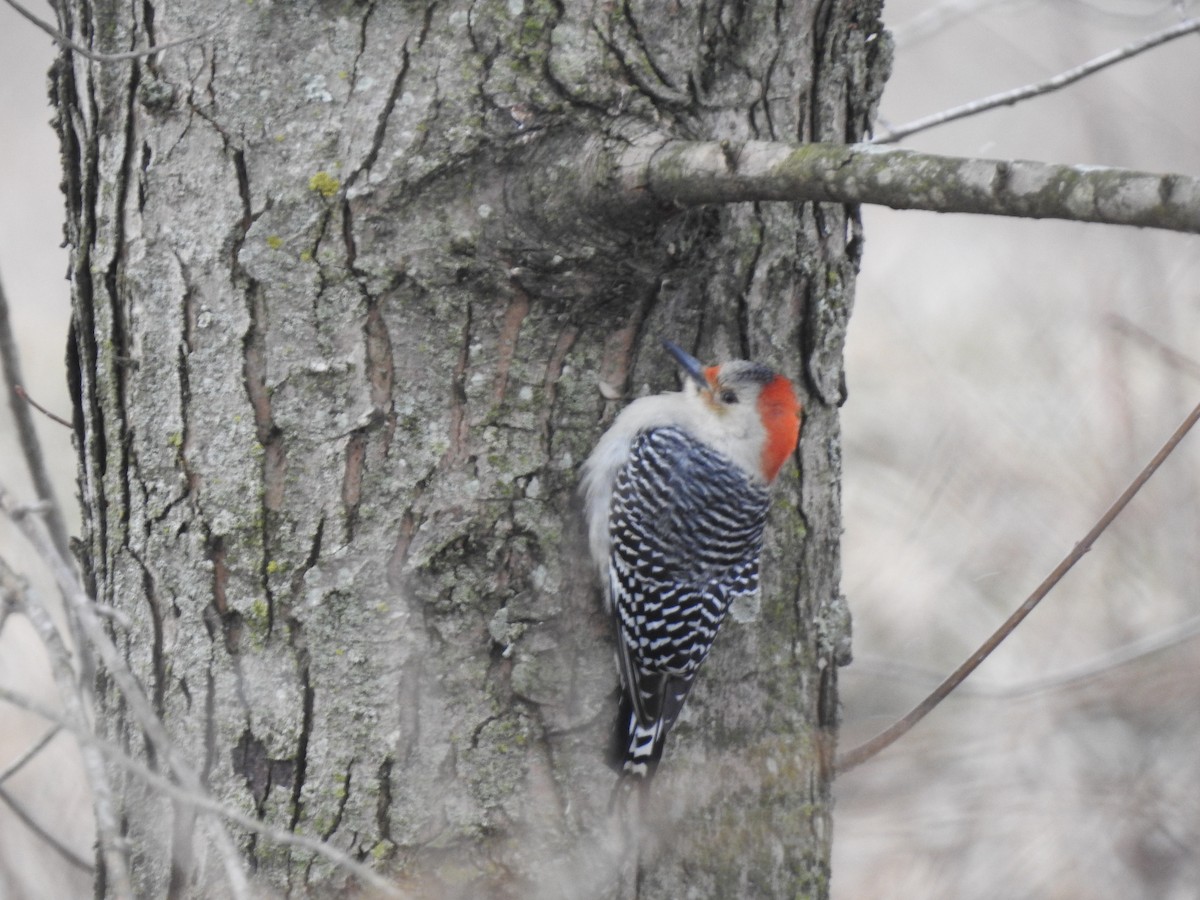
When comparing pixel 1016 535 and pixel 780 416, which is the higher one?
pixel 780 416

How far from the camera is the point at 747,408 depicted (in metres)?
3.12

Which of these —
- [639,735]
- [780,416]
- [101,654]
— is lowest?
[639,735]

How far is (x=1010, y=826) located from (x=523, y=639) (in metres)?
2.71

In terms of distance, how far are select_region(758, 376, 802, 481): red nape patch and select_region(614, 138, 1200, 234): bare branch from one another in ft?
2.77

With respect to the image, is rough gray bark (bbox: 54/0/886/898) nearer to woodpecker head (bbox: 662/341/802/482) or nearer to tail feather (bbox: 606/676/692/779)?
tail feather (bbox: 606/676/692/779)

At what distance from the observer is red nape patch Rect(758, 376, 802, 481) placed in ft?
9.17

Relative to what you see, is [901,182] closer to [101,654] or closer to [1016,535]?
[101,654]

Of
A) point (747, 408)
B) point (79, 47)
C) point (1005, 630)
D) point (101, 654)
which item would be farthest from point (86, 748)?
point (747, 408)

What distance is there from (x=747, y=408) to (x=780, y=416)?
223 millimetres

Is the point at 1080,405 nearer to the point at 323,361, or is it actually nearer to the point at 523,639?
the point at 523,639

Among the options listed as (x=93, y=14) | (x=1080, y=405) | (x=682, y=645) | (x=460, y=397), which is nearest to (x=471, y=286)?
(x=460, y=397)

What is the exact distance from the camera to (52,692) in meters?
4.52

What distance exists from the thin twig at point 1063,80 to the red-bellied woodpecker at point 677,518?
79cm

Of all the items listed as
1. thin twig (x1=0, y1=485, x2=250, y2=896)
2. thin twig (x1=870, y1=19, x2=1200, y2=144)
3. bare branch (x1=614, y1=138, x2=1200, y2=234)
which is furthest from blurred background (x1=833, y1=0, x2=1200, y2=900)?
thin twig (x1=0, y1=485, x2=250, y2=896)
